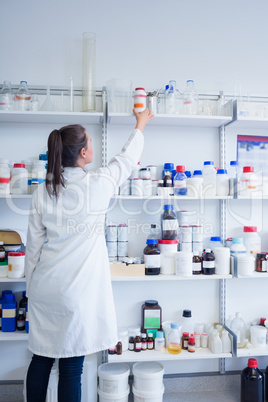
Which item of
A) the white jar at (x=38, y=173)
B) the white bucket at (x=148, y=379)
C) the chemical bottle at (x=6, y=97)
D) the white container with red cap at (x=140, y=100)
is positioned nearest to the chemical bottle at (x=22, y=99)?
the chemical bottle at (x=6, y=97)

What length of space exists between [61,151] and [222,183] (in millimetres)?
1036

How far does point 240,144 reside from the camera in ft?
7.63

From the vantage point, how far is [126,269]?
A: 6.42 ft

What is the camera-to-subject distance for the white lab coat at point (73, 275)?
1.45 m

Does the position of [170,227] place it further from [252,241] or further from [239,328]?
[239,328]

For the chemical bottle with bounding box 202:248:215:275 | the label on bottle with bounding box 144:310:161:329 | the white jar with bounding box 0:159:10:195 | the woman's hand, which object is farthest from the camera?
the label on bottle with bounding box 144:310:161:329

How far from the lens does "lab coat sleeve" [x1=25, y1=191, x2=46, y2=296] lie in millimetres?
1536

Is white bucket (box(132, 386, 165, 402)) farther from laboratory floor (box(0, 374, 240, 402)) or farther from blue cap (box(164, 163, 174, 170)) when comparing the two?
blue cap (box(164, 163, 174, 170))

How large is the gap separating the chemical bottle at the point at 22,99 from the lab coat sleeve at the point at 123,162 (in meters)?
0.73

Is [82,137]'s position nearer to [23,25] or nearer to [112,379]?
[23,25]

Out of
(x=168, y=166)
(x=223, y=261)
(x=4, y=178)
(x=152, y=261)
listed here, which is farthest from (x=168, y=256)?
(x=4, y=178)

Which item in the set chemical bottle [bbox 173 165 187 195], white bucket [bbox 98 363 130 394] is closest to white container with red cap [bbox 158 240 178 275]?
chemical bottle [bbox 173 165 187 195]

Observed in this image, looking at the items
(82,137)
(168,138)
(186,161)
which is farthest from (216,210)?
(82,137)

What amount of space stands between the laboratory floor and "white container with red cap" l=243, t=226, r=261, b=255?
33.5 inches
